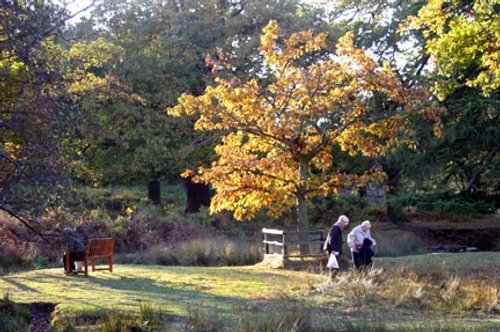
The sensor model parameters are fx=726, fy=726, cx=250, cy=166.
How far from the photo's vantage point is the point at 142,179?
3550 cm

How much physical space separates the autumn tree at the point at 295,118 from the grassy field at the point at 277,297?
265 centimetres

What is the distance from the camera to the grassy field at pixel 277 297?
1189 centimetres

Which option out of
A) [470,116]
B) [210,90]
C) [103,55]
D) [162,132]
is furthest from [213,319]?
[162,132]

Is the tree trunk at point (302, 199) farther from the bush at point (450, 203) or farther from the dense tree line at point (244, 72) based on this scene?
the bush at point (450, 203)

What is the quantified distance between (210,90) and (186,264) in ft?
21.4

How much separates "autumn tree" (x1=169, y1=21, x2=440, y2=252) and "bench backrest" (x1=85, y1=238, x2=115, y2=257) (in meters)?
3.22

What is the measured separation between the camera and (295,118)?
2067 centimetres

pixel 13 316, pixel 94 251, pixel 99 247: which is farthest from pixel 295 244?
pixel 13 316

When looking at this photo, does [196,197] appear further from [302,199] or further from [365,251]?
[365,251]

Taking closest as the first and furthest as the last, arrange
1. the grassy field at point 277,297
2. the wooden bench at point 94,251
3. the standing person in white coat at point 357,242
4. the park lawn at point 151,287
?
the grassy field at point 277,297
the park lawn at point 151,287
the standing person in white coat at point 357,242
the wooden bench at point 94,251

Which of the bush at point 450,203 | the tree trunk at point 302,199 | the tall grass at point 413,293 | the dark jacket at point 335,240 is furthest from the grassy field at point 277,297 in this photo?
the bush at point 450,203

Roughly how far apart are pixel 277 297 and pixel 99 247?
687 cm

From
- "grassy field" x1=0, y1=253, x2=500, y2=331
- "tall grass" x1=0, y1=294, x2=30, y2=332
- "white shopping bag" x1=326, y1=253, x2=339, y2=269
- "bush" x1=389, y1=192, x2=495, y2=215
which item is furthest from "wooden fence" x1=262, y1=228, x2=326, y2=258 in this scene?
"bush" x1=389, y1=192, x2=495, y2=215

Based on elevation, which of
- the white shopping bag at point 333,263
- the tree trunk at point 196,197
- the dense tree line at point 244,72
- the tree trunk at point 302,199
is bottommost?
→ the white shopping bag at point 333,263
